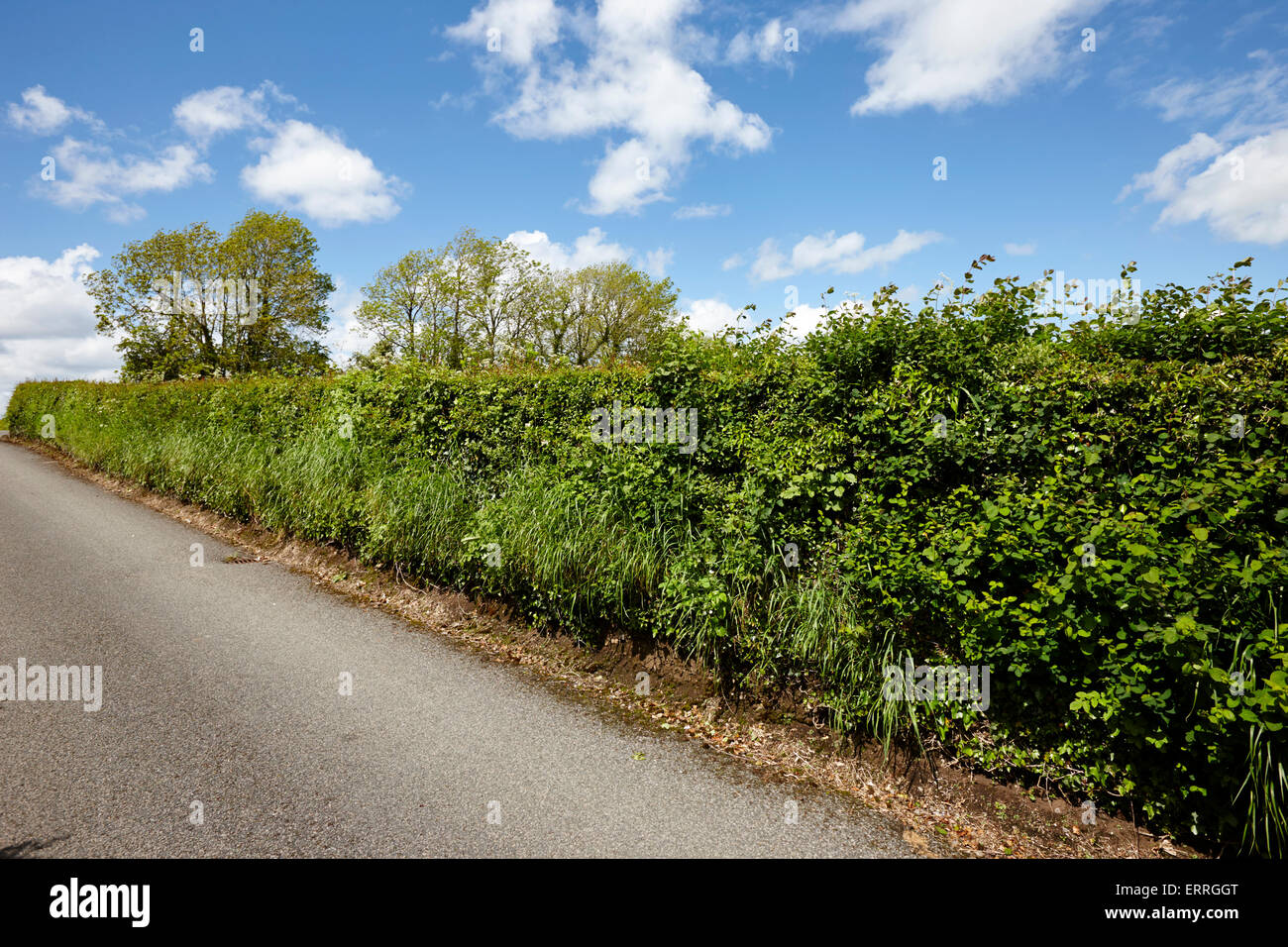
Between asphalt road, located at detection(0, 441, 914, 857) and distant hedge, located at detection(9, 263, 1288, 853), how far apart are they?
2.94 feet

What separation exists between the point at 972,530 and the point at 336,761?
4139 mm

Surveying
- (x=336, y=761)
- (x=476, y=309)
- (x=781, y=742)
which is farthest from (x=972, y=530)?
(x=476, y=309)

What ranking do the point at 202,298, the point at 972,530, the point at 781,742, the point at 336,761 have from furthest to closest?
the point at 202,298, the point at 781,742, the point at 336,761, the point at 972,530

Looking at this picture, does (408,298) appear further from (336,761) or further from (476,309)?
(336,761)

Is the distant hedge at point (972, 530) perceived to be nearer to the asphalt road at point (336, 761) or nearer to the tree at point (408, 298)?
the asphalt road at point (336, 761)

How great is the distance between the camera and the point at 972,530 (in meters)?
3.78

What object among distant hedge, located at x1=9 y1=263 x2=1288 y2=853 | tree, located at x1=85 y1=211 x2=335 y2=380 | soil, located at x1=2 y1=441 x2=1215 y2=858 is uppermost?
tree, located at x1=85 y1=211 x2=335 y2=380

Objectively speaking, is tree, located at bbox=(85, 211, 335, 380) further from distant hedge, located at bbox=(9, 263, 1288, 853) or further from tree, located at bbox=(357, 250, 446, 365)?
distant hedge, located at bbox=(9, 263, 1288, 853)

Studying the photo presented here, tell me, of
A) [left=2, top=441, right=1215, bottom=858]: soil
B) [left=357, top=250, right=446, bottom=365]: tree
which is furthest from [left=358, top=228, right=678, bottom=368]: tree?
[left=2, top=441, right=1215, bottom=858]: soil

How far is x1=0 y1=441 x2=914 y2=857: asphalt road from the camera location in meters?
3.42

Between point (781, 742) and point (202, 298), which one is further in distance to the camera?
point (202, 298)

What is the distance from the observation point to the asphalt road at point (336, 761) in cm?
342

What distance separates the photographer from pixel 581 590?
18.5 ft
